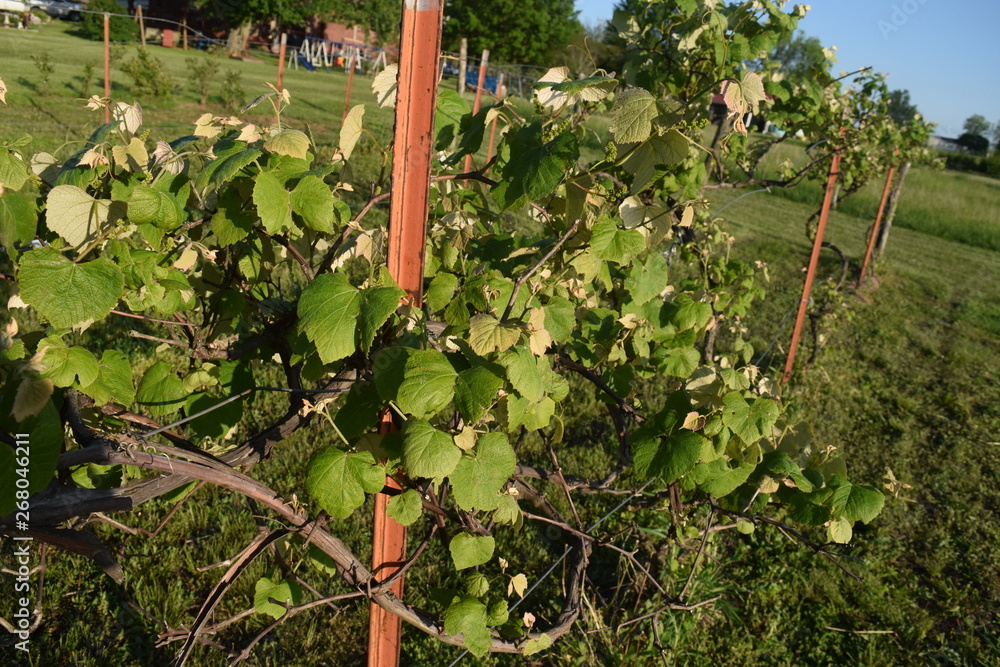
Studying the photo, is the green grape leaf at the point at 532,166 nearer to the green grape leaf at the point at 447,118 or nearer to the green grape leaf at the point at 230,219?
the green grape leaf at the point at 447,118

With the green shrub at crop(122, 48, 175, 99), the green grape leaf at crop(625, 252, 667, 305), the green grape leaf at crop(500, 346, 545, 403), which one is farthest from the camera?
the green shrub at crop(122, 48, 175, 99)

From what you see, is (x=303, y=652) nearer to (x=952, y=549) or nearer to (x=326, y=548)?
(x=326, y=548)

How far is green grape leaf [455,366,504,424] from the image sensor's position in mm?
1188

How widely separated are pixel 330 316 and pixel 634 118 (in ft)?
2.17

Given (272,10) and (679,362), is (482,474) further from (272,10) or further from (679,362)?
Result: (272,10)

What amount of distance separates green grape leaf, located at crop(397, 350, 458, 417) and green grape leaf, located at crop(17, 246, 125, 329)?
0.54 m

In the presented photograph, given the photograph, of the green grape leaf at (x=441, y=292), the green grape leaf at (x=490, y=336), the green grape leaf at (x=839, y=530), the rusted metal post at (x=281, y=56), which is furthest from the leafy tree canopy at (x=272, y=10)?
the green grape leaf at (x=839, y=530)

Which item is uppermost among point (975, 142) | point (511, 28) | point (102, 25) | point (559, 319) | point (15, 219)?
point (511, 28)

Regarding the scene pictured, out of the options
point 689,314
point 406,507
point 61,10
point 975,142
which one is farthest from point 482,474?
point 975,142

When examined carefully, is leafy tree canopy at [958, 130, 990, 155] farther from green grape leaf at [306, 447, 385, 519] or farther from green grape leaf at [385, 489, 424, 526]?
green grape leaf at [306, 447, 385, 519]

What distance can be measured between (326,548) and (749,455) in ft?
3.33

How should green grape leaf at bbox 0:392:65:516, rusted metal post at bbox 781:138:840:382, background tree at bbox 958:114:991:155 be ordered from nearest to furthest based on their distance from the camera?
1. green grape leaf at bbox 0:392:65:516
2. rusted metal post at bbox 781:138:840:382
3. background tree at bbox 958:114:991:155

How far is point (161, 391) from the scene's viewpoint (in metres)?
1.77

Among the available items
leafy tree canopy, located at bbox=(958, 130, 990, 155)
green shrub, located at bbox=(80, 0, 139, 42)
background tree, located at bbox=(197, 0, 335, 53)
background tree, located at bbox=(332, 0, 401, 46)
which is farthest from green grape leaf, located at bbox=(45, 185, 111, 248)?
leafy tree canopy, located at bbox=(958, 130, 990, 155)
